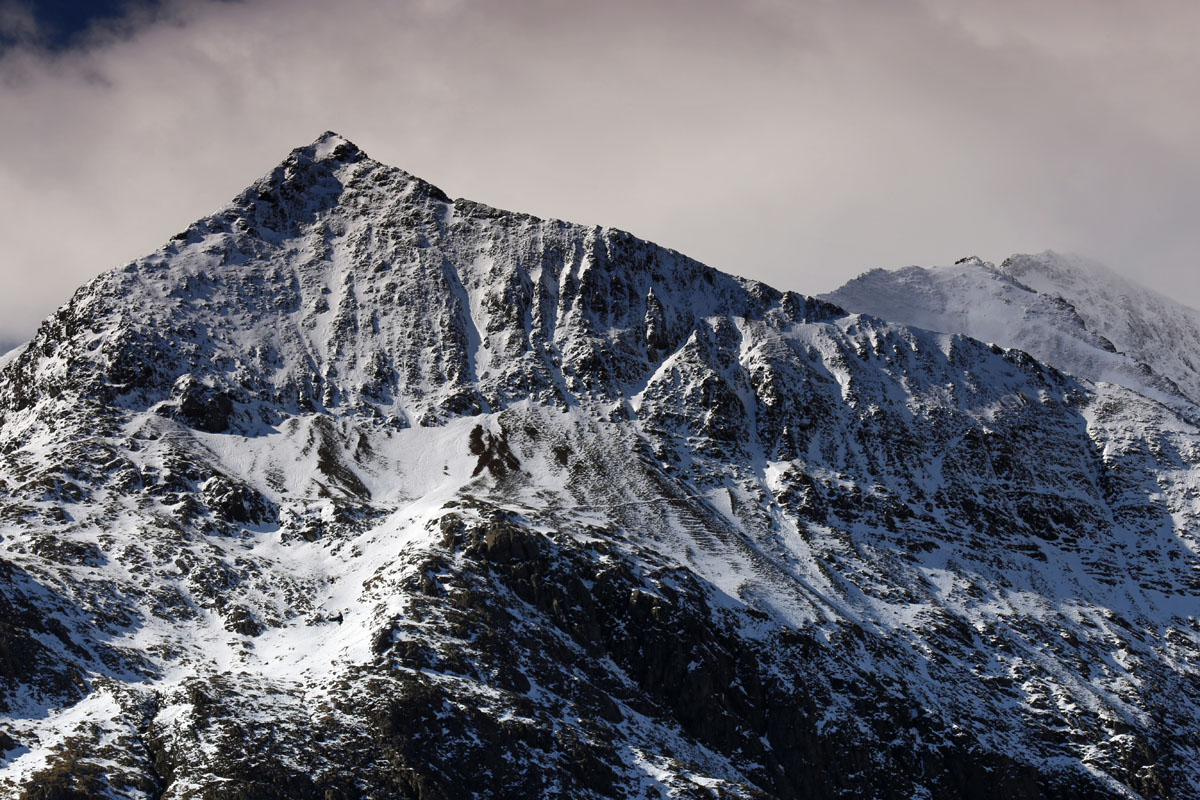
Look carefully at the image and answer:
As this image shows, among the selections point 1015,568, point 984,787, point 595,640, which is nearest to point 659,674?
point 595,640

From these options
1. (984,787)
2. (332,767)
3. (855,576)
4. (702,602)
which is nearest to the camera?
(332,767)

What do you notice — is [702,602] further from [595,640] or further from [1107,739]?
[1107,739]

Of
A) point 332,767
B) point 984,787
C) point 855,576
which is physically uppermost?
point 855,576

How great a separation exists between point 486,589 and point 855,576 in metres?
59.3

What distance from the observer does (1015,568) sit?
196 meters

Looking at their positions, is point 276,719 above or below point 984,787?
below

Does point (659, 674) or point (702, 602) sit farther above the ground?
point (702, 602)

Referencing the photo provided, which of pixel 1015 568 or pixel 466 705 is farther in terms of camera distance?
pixel 1015 568

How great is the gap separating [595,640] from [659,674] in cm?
894

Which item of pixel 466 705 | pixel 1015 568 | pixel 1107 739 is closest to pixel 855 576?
pixel 1015 568

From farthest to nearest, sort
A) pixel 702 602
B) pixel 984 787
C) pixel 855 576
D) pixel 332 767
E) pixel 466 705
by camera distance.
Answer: pixel 855 576 < pixel 702 602 < pixel 984 787 < pixel 466 705 < pixel 332 767

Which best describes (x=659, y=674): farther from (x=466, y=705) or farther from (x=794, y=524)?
(x=794, y=524)

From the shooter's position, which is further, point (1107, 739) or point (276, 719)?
point (1107, 739)

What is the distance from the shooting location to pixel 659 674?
157 metres
